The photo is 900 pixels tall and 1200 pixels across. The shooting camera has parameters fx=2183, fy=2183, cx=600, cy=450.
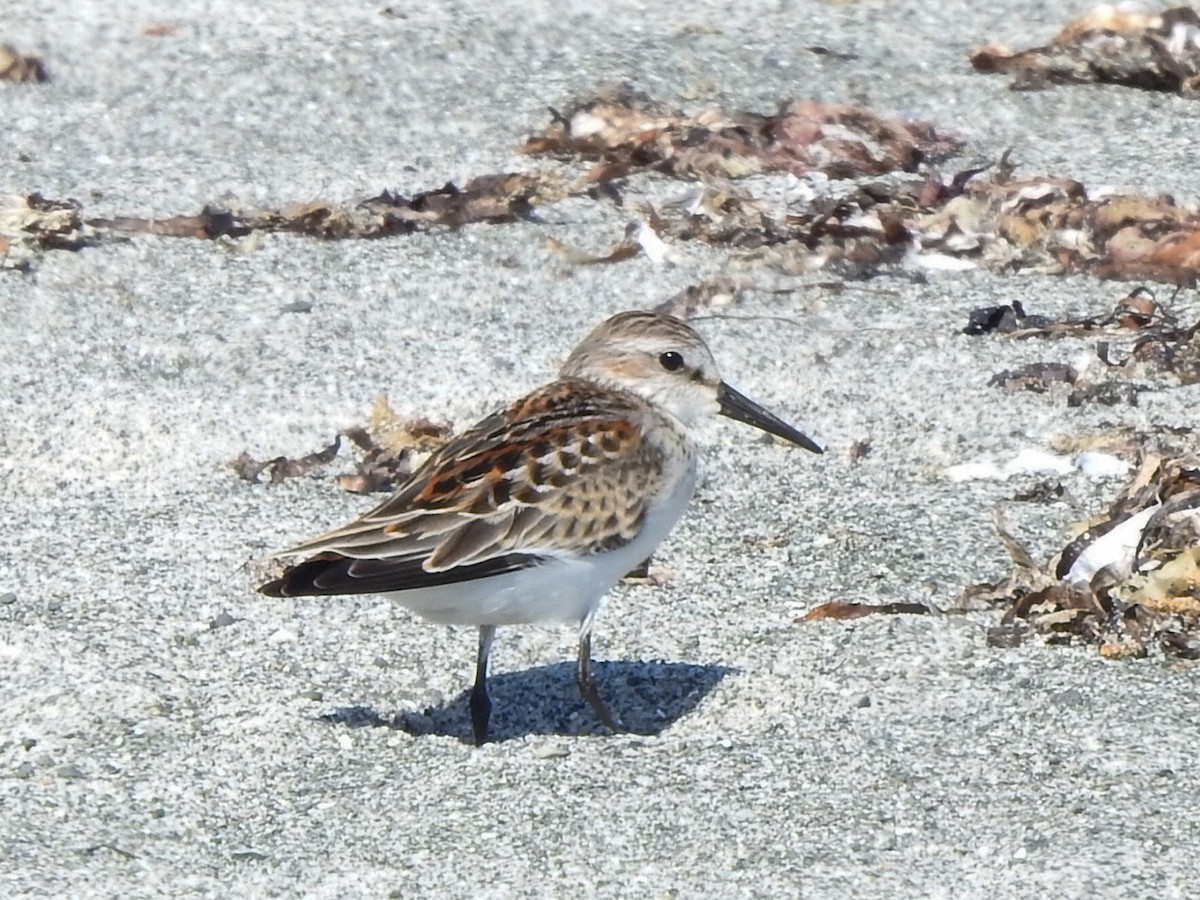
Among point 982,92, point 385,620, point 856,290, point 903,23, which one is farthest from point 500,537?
point 903,23

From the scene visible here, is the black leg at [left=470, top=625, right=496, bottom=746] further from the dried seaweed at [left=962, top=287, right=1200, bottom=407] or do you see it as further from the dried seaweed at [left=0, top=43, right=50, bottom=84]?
the dried seaweed at [left=0, top=43, right=50, bottom=84]

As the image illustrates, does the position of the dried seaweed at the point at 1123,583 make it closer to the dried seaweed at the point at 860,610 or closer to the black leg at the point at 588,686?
the dried seaweed at the point at 860,610

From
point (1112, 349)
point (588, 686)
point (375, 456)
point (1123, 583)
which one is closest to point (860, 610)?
point (1123, 583)

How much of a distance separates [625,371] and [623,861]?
1724 mm

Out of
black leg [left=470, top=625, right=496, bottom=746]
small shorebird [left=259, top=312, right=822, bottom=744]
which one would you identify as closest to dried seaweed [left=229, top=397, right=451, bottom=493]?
small shorebird [left=259, top=312, right=822, bottom=744]

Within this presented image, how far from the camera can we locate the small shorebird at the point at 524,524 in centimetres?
502

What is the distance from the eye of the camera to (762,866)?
4383mm

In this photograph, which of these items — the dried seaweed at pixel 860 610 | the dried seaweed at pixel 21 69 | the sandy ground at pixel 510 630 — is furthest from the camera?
the dried seaweed at pixel 21 69

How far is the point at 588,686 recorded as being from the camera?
17.3 ft

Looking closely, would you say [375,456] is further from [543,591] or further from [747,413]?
[543,591]

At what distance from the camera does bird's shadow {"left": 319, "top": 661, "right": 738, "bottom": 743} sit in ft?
17.4

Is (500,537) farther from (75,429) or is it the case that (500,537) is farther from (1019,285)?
(1019,285)

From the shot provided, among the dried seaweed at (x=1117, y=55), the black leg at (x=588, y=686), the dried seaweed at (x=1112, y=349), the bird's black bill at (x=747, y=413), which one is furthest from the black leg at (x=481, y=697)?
the dried seaweed at (x=1117, y=55)

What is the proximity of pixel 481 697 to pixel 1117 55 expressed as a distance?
601 centimetres
